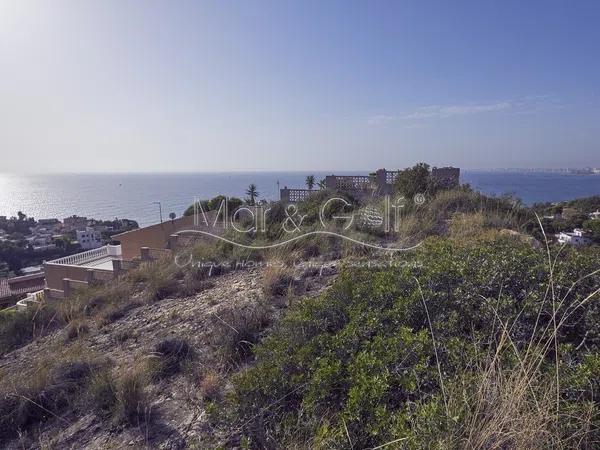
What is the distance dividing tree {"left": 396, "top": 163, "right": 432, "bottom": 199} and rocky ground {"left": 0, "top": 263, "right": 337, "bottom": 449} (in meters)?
3.84

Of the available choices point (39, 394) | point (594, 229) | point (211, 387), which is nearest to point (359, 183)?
point (594, 229)

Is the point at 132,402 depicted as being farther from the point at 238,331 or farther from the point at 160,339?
the point at 160,339

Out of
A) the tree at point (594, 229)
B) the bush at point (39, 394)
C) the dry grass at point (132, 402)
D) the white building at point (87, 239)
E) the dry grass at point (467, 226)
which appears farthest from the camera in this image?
the white building at point (87, 239)

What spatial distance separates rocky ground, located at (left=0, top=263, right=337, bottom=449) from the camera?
1.78 m

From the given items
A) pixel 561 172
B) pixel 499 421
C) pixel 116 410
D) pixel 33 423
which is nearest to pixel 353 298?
pixel 499 421

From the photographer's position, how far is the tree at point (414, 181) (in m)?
7.02

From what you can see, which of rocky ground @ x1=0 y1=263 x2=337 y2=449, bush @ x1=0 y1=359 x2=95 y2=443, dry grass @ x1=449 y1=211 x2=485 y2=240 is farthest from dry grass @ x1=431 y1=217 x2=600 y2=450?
dry grass @ x1=449 y1=211 x2=485 y2=240

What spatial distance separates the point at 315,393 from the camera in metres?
1.49

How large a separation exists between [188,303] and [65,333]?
1.36 meters

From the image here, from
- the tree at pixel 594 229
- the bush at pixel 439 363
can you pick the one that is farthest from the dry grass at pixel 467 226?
the bush at pixel 439 363

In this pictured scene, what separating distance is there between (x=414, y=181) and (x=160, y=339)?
599 centimetres

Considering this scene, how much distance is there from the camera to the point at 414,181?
724cm

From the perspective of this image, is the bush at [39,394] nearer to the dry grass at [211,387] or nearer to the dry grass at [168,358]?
the dry grass at [168,358]

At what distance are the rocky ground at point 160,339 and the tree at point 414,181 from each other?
3.84m
